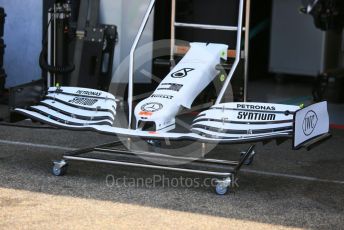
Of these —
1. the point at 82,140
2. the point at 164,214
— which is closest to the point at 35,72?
the point at 82,140

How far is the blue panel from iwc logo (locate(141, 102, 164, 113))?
3.50 m

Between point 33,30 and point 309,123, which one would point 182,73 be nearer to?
point 309,123

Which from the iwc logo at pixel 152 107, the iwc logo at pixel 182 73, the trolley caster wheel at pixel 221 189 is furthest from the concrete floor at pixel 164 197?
the iwc logo at pixel 182 73

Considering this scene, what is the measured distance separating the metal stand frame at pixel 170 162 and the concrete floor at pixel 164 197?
0.09 meters

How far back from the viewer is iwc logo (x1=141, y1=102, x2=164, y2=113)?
545 centimetres

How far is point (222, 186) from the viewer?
16.6ft

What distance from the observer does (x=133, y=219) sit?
451 centimetres

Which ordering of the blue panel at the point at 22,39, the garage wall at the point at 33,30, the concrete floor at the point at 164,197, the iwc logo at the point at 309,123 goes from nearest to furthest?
the concrete floor at the point at 164,197
the iwc logo at the point at 309,123
the garage wall at the point at 33,30
the blue panel at the point at 22,39

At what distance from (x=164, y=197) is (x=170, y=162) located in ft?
2.38

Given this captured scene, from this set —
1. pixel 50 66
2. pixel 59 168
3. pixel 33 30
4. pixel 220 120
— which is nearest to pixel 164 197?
pixel 220 120

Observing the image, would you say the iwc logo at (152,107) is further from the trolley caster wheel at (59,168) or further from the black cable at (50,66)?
the black cable at (50,66)

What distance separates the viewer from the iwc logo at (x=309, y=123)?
16.5 feet

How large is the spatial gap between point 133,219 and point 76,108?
1.49 m

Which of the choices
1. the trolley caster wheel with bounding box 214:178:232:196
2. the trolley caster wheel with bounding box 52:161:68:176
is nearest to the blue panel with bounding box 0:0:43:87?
the trolley caster wheel with bounding box 52:161:68:176
